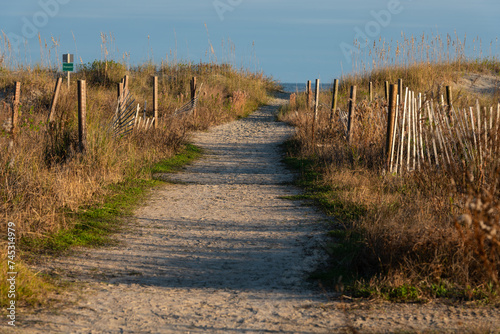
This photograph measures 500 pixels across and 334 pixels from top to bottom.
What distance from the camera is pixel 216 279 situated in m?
4.43

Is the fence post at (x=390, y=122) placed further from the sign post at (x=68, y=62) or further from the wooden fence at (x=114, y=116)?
the sign post at (x=68, y=62)

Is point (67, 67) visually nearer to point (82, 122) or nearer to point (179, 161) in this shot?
point (179, 161)

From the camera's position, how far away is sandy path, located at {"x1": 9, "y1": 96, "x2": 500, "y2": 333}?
3445mm

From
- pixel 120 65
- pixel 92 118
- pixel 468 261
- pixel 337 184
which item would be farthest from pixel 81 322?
pixel 120 65

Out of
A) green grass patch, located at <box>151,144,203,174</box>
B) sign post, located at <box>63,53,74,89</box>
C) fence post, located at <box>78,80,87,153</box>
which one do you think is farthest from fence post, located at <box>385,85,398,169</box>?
sign post, located at <box>63,53,74,89</box>

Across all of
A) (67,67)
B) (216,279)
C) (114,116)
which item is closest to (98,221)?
(216,279)

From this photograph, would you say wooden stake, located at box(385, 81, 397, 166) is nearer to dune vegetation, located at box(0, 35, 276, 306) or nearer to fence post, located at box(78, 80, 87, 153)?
dune vegetation, located at box(0, 35, 276, 306)

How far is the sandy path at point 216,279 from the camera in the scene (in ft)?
11.3

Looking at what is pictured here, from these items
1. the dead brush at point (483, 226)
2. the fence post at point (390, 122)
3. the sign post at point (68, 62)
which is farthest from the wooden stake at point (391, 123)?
the sign post at point (68, 62)

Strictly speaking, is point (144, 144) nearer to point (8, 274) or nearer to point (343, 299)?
point (8, 274)

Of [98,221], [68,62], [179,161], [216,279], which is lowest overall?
[216,279]

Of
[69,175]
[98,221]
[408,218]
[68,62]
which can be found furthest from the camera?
[68,62]

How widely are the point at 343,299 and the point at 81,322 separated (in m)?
2.02

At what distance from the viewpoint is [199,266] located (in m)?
4.74
